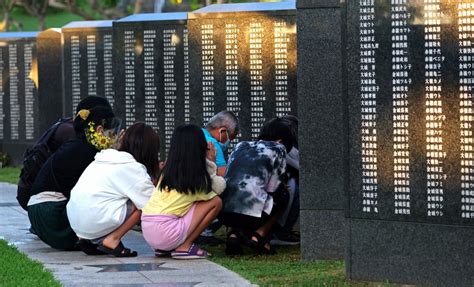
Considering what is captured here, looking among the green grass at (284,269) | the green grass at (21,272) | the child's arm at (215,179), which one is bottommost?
the green grass at (284,269)

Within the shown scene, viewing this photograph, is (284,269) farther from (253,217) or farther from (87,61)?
(87,61)

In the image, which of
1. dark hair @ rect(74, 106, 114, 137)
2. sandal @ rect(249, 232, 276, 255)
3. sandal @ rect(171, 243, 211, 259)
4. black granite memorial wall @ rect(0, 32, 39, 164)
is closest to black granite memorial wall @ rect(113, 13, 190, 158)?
dark hair @ rect(74, 106, 114, 137)

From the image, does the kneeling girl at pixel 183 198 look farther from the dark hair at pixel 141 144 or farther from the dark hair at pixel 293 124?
the dark hair at pixel 293 124

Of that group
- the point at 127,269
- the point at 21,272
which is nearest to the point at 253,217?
the point at 127,269

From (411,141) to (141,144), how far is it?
3224 millimetres

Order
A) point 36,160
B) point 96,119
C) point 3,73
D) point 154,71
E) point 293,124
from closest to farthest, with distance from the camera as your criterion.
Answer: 1. point 96,119
2. point 293,124
3. point 36,160
4. point 154,71
5. point 3,73

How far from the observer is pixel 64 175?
12.3 meters

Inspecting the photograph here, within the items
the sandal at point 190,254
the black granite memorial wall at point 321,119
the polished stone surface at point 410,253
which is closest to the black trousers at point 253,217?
the sandal at point 190,254

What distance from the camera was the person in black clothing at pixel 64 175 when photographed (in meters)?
12.2

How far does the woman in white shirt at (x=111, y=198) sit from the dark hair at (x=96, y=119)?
55 cm

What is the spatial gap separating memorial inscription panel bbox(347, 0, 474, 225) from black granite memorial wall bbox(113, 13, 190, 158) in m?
6.31

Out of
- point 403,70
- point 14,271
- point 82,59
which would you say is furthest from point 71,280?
point 82,59

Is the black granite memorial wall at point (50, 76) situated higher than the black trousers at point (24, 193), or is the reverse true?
the black granite memorial wall at point (50, 76)

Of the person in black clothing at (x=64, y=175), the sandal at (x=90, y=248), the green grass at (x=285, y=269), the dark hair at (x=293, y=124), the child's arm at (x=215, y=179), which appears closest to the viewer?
the green grass at (x=285, y=269)
